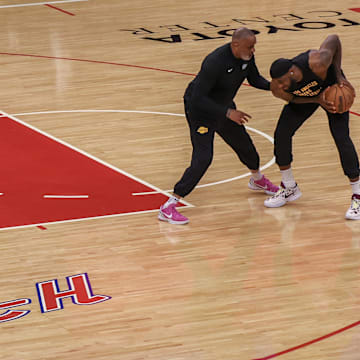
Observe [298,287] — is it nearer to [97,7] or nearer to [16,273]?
[16,273]

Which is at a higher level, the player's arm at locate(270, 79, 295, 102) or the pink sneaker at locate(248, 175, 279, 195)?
the player's arm at locate(270, 79, 295, 102)

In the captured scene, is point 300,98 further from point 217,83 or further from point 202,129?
point 202,129

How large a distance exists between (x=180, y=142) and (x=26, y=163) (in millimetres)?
1777

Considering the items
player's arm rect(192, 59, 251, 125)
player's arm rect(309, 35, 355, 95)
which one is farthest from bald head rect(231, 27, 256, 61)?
player's arm rect(309, 35, 355, 95)

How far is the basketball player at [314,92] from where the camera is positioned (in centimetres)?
745

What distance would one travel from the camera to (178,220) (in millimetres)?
8000

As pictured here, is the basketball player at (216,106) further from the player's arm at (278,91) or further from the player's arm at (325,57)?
the player's arm at (325,57)

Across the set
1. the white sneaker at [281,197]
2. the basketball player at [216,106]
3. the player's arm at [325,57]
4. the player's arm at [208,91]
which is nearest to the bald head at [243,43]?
the basketball player at [216,106]

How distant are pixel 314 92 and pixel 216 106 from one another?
831 millimetres

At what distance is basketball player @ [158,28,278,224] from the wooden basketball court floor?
40 cm

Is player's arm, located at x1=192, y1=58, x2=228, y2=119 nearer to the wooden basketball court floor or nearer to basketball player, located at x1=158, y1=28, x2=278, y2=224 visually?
basketball player, located at x1=158, y1=28, x2=278, y2=224

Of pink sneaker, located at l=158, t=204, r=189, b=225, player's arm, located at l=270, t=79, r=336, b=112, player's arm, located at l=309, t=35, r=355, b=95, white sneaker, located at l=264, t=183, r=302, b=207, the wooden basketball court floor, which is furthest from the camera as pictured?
white sneaker, located at l=264, t=183, r=302, b=207

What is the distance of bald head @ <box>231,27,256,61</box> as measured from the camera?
740cm

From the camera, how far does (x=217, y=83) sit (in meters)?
7.64
